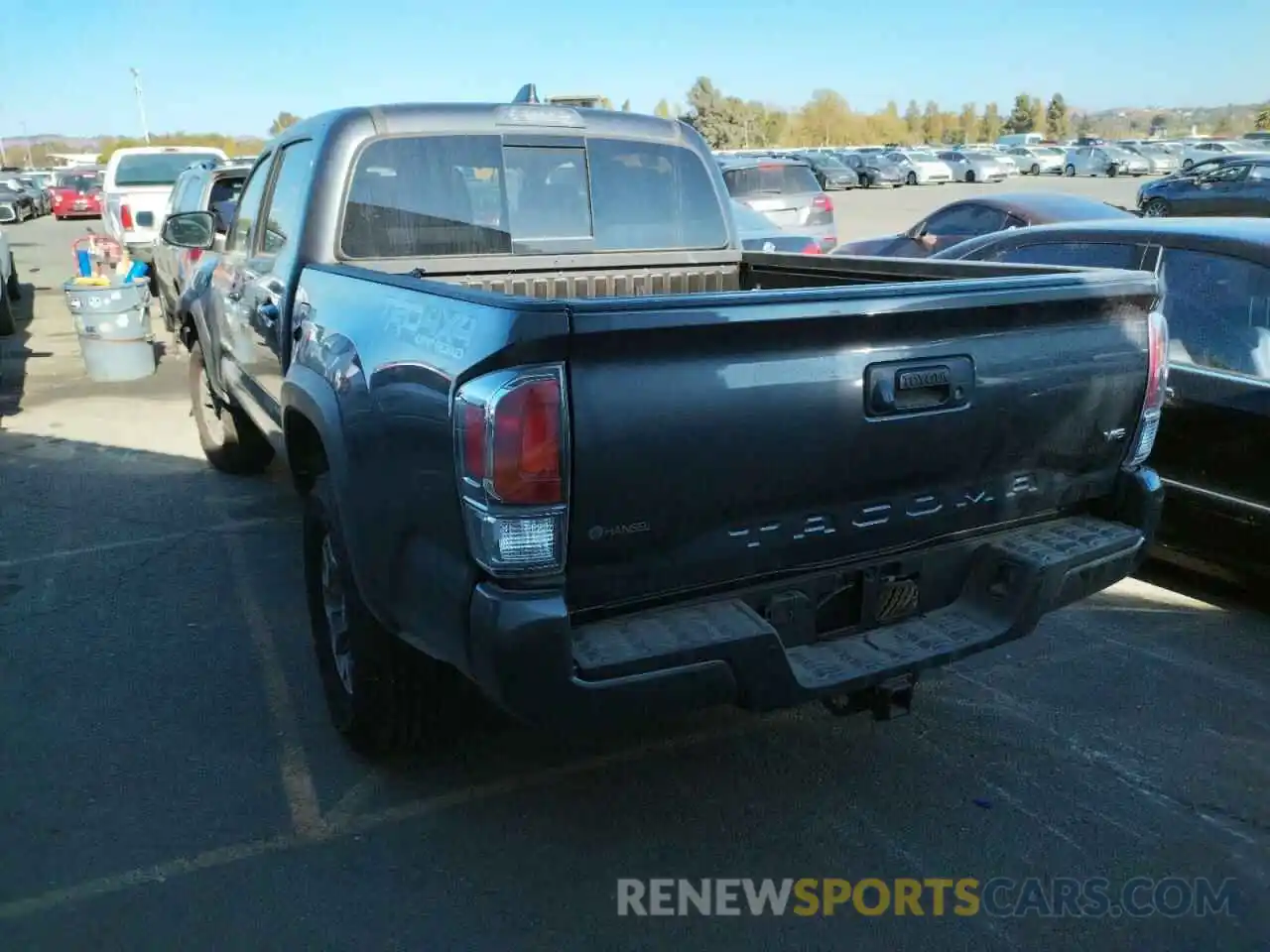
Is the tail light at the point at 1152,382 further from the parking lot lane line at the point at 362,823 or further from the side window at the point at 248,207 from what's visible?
the side window at the point at 248,207

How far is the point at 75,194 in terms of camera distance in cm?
3659

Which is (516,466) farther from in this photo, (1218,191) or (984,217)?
(1218,191)

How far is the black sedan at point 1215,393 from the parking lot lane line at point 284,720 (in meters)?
3.76

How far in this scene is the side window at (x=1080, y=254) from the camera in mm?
5324

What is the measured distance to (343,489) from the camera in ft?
10.2

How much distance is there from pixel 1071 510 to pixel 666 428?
5.33 ft

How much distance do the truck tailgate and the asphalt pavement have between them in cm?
90

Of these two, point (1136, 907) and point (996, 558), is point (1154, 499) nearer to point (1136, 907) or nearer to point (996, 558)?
point (996, 558)

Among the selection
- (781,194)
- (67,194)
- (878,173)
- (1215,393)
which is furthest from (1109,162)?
(1215,393)

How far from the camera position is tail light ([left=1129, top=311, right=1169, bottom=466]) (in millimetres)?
3295

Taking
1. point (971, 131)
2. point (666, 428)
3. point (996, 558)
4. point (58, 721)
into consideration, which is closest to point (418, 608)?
point (666, 428)

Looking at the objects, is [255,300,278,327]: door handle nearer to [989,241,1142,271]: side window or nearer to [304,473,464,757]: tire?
[304,473,464,757]: tire

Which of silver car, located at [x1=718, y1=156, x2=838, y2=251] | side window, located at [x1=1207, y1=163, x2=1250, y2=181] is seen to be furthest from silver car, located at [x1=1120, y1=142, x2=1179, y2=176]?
silver car, located at [x1=718, y1=156, x2=838, y2=251]

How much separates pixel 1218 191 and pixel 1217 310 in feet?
68.3
